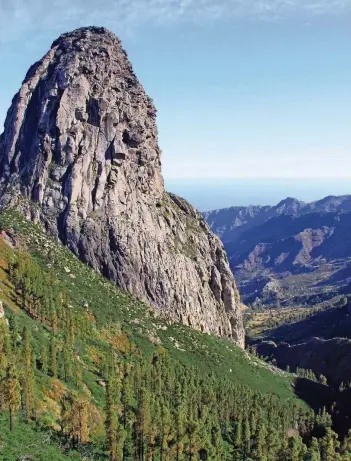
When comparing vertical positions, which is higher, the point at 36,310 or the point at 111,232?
the point at 111,232

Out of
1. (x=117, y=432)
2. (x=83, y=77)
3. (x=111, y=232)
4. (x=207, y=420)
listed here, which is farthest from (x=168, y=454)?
(x=83, y=77)

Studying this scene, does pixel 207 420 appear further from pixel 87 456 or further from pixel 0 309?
pixel 0 309

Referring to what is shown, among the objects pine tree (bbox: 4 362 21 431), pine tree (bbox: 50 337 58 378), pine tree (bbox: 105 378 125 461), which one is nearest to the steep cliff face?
pine tree (bbox: 50 337 58 378)

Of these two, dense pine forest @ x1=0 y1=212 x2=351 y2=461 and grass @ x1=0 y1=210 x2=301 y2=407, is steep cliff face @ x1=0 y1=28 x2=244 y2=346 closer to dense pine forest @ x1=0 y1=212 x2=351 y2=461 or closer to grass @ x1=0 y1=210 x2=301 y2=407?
grass @ x1=0 y1=210 x2=301 y2=407

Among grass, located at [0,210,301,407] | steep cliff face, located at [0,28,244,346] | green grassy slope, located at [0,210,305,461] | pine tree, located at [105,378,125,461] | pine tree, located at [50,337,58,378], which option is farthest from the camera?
steep cliff face, located at [0,28,244,346]

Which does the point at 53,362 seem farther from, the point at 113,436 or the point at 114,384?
the point at 113,436

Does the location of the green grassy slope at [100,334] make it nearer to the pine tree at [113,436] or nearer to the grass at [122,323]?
the grass at [122,323]

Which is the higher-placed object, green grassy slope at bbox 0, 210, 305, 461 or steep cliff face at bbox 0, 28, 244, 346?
steep cliff face at bbox 0, 28, 244, 346

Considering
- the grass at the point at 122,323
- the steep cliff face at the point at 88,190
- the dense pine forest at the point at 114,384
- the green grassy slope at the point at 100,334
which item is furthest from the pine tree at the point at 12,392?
the steep cliff face at the point at 88,190
